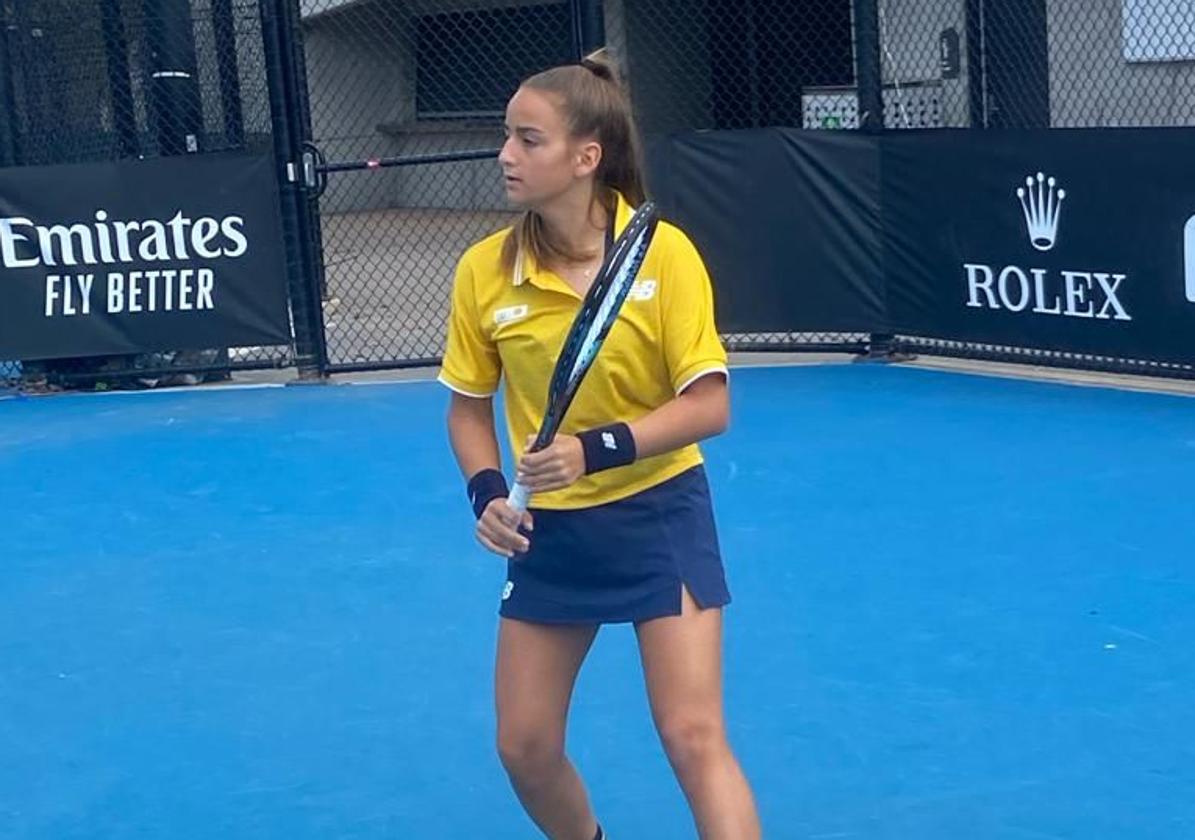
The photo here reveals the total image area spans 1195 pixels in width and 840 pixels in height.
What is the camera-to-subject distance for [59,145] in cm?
1176

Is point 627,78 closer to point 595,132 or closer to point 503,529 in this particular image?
point 595,132

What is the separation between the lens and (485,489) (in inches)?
147

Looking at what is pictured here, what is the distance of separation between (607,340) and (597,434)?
219 millimetres

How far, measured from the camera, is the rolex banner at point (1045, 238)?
9484mm

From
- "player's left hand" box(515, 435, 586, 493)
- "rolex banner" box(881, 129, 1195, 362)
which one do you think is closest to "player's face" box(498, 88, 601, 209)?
"player's left hand" box(515, 435, 586, 493)

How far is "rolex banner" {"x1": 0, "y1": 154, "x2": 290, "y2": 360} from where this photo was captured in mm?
11172

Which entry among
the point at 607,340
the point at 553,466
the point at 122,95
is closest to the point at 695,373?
the point at 607,340

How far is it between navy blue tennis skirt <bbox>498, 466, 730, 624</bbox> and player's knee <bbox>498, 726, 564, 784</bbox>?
0.79 feet

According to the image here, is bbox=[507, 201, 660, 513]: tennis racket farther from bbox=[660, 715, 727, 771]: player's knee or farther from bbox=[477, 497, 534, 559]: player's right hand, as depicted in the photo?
bbox=[660, 715, 727, 771]: player's knee

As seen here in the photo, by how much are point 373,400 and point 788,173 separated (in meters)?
2.73

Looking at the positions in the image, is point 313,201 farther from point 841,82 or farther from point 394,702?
point 841,82

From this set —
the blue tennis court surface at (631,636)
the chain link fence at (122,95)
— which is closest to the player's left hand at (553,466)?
the blue tennis court surface at (631,636)

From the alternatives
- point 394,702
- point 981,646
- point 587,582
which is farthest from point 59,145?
point 587,582

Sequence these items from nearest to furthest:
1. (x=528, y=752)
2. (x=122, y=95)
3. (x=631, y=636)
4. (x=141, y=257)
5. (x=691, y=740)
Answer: (x=691, y=740) → (x=528, y=752) → (x=631, y=636) → (x=141, y=257) → (x=122, y=95)
